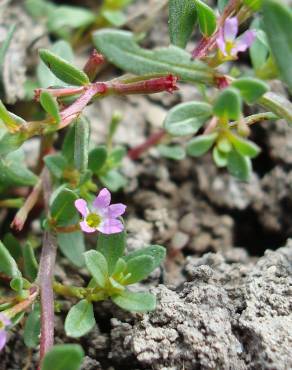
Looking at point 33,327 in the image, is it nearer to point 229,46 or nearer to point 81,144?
point 81,144

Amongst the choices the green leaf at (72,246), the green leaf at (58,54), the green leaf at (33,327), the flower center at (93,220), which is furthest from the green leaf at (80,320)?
the green leaf at (58,54)

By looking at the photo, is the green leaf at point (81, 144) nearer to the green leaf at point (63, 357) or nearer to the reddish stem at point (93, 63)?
the reddish stem at point (93, 63)

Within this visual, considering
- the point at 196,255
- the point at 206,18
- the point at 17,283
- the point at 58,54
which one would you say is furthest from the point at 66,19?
the point at 17,283

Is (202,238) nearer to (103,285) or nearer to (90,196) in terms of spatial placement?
(90,196)

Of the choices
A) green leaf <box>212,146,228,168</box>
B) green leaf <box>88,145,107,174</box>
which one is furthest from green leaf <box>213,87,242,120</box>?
green leaf <box>88,145,107,174</box>

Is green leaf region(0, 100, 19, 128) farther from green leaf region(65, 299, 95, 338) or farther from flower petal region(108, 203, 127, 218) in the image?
green leaf region(65, 299, 95, 338)

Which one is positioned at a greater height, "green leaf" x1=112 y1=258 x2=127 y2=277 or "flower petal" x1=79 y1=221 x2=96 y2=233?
"flower petal" x1=79 y1=221 x2=96 y2=233
